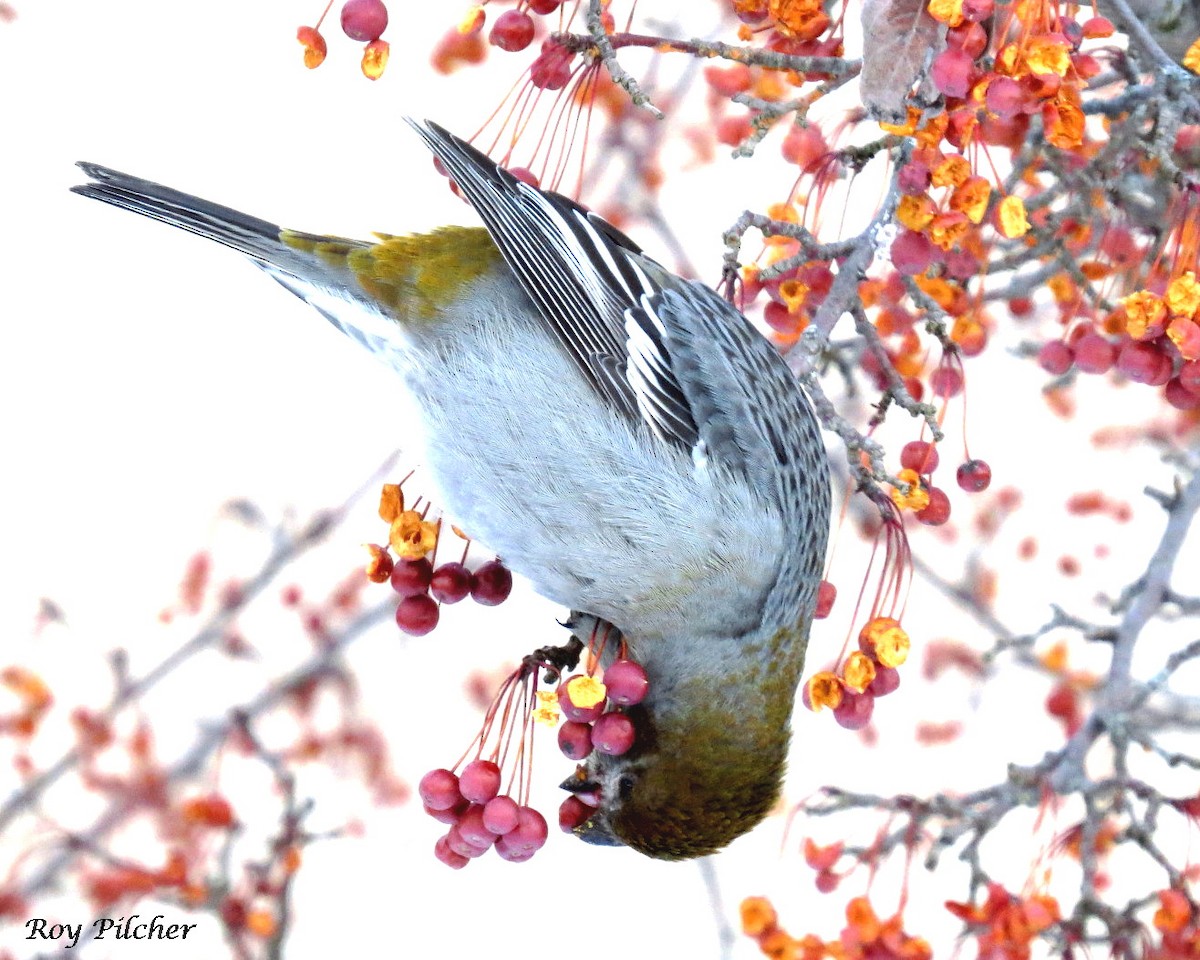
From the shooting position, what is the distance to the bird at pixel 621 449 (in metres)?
2.32

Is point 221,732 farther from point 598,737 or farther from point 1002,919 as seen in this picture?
point 1002,919

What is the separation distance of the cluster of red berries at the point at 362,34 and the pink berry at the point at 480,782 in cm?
119

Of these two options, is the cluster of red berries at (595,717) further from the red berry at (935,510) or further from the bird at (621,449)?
the red berry at (935,510)

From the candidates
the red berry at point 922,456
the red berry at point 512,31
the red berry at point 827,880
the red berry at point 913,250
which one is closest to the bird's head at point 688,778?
the red berry at point 827,880

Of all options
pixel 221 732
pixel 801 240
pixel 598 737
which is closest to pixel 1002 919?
pixel 598 737

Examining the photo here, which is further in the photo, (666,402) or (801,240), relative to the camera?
(666,402)

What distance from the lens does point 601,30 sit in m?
2.05

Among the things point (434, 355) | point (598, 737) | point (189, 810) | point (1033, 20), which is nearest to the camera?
point (1033, 20)

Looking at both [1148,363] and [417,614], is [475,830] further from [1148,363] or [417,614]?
[1148,363]

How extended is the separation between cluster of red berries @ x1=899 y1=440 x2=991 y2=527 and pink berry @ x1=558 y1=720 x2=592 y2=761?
2.34ft

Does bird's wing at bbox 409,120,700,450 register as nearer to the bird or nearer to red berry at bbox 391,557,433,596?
the bird

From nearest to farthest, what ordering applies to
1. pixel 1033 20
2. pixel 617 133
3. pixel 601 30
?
pixel 1033 20 → pixel 601 30 → pixel 617 133

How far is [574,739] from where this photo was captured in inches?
87.9

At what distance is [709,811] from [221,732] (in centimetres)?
187
